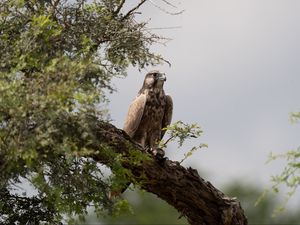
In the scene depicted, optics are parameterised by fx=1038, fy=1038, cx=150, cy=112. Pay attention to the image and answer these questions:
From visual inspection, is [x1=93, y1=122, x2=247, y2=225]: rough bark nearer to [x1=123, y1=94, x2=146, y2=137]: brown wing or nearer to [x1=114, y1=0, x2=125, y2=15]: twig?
[x1=123, y1=94, x2=146, y2=137]: brown wing

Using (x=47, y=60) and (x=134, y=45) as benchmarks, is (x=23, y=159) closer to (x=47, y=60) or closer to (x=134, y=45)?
(x=47, y=60)

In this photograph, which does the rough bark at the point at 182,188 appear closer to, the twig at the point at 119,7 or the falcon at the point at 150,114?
the falcon at the point at 150,114

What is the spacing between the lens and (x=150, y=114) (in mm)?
10695

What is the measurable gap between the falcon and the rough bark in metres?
0.69

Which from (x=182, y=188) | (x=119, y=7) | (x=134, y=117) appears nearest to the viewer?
(x=182, y=188)

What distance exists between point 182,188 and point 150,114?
106 centimetres

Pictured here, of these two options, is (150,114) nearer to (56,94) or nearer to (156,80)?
(156,80)

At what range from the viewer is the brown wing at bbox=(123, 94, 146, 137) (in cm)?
1062

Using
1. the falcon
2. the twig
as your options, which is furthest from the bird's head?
the twig

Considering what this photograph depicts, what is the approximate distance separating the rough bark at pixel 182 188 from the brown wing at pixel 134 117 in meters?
0.86

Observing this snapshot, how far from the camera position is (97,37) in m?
9.81

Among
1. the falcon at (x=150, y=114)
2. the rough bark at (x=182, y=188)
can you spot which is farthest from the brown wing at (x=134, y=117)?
the rough bark at (x=182, y=188)

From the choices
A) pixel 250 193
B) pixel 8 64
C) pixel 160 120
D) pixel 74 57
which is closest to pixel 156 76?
pixel 160 120

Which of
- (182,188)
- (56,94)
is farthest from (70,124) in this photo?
(182,188)
